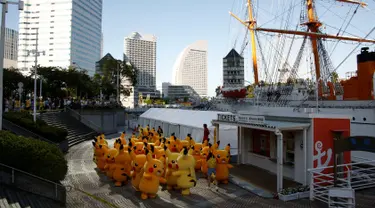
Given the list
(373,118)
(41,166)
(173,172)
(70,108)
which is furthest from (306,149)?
(70,108)

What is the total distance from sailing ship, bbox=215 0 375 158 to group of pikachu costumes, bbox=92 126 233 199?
39.2 feet

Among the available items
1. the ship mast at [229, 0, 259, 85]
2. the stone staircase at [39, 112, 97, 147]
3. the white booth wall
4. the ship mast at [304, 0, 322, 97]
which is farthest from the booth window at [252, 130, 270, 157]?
the ship mast at [229, 0, 259, 85]

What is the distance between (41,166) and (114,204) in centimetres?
271

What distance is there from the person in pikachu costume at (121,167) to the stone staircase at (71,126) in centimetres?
1332

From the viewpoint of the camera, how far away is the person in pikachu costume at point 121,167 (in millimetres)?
12062

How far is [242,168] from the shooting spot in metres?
15.1

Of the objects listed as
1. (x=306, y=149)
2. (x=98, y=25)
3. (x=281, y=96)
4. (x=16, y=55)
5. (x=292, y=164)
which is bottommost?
(x=292, y=164)

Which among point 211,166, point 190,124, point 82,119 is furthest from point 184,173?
point 82,119

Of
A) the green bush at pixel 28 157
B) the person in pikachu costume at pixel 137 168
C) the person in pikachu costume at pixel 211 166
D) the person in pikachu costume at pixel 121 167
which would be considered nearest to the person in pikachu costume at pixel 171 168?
the person in pikachu costume at pixel 137 168

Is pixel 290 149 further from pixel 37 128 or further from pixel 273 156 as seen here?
pixel 37 128

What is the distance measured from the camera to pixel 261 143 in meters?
15.5

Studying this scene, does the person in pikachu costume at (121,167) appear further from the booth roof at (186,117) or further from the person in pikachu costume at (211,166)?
the booth roof at (186,117)

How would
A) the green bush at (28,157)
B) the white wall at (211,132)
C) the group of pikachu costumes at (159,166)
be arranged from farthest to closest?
the white wall at (211,132), the group of pikachu costumes at (159,166), the green bush at (28,157)

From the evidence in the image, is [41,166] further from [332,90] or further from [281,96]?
[281,96]
